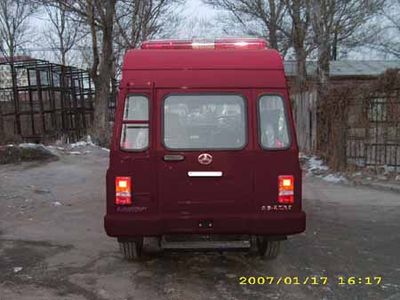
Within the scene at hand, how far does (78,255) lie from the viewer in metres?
7.15

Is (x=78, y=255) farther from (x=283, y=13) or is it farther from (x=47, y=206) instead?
(x=283, y=13)

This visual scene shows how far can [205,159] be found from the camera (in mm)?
5949

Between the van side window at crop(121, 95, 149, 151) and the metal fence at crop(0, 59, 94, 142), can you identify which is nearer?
the van side window at crop(121, 95, 149, 151)

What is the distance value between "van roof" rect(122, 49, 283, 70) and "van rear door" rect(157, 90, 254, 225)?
1.00 ft

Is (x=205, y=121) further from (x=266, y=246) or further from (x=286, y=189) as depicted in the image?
(x=266, y=246)

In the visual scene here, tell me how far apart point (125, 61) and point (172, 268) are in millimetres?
2367

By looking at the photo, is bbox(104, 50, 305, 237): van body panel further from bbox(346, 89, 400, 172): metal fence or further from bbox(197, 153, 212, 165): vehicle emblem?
bbox(346, 89, 400, 172): metal fence

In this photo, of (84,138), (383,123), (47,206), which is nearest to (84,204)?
(47,206)

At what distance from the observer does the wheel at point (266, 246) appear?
6607mm

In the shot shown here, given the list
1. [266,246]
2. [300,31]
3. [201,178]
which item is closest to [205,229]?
[201,178]

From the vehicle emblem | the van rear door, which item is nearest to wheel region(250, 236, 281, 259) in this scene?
the van rear door

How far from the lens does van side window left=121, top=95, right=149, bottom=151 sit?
19.6 ft

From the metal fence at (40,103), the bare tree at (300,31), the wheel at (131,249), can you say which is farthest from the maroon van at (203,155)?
the bare tree at (300,31)

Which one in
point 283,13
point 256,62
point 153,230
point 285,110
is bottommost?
point 153,230
